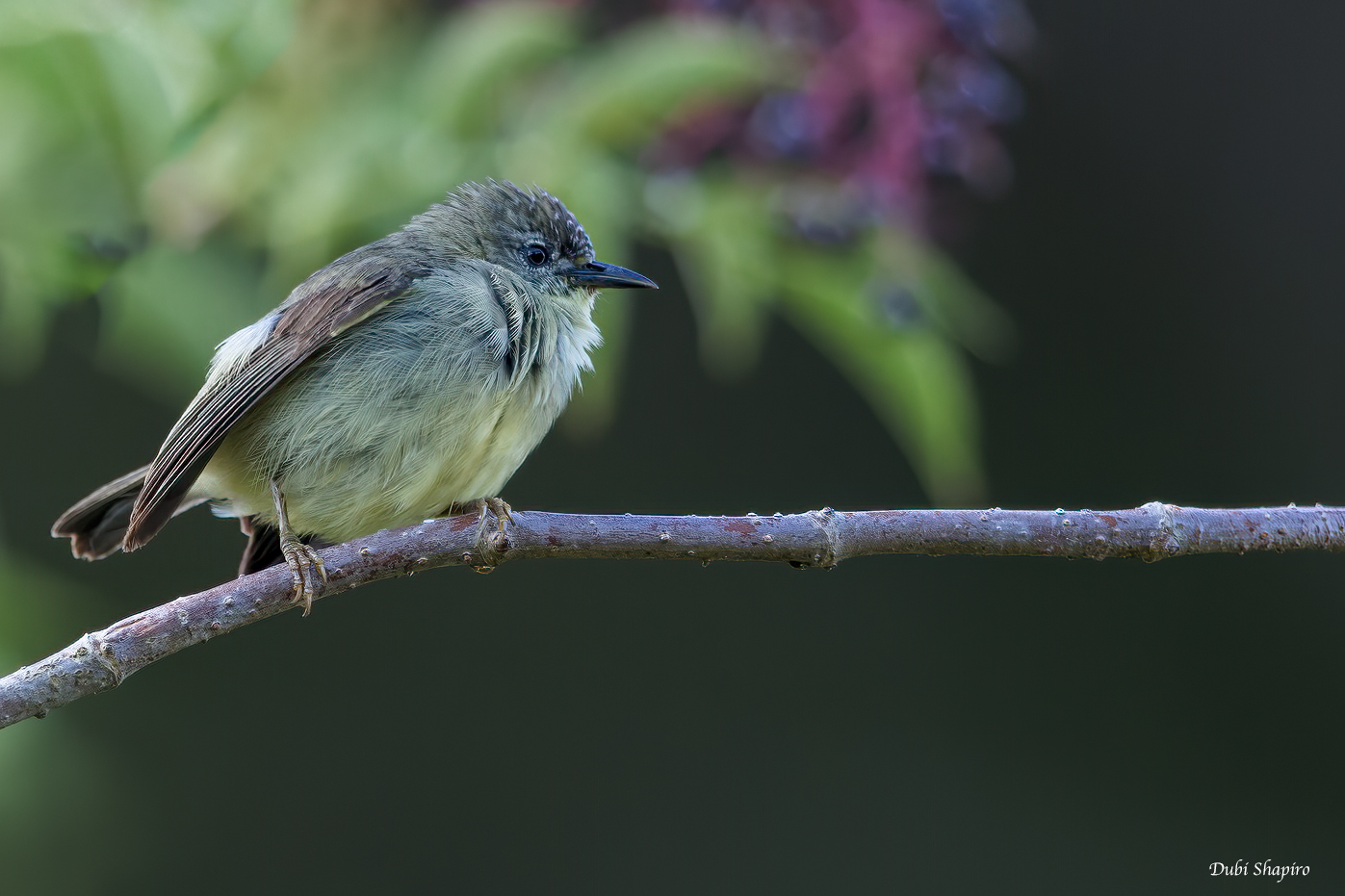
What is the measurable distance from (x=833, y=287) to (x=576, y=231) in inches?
41.4

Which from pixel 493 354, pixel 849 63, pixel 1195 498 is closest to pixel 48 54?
pixel 493 354

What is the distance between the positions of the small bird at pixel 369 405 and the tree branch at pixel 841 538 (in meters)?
0.52

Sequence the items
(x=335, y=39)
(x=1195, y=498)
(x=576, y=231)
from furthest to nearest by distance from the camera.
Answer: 1. (x=1195, y=498)
2. (x=576, y=231)
3. (x=335, y=39)

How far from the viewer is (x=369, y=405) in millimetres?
2537

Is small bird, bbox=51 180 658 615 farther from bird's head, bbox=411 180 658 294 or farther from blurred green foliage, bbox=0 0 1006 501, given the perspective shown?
blurred green foliage, bbox=0 0 1006 501

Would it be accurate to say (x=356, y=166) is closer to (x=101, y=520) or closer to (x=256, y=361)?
(x=256, y=361)

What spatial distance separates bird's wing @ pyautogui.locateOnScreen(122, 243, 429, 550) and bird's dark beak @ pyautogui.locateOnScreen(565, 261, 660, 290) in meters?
0.36

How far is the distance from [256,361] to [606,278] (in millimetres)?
778

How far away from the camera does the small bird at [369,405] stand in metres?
2.52

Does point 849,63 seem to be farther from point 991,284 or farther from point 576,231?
point 991,284

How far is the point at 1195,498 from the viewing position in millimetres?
5105
